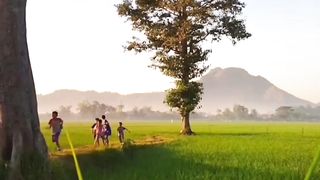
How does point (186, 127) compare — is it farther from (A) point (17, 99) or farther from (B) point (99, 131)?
(A) point (17, 99)

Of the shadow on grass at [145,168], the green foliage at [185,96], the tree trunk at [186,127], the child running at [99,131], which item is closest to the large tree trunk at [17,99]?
the shadow on grass at [145,168]

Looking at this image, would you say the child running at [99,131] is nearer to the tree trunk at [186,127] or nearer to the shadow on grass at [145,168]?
the shadow on grass at [145,168]

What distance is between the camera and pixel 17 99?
10.6 m

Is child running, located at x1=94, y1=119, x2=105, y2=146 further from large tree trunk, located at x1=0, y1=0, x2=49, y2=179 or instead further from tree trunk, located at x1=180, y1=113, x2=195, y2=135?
tree trunk, located at x1=180, y1=113, x2=195, y2=135

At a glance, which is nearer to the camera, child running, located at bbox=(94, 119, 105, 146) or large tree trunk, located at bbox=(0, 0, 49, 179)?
large tree trunk, located at bbox=(0, 0, 49, 179)

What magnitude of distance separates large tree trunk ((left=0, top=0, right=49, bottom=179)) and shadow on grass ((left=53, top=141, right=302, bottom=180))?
956 mm

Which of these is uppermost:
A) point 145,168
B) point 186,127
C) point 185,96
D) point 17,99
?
point 185,96

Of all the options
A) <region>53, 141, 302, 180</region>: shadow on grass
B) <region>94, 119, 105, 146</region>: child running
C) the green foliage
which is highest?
the green foliage

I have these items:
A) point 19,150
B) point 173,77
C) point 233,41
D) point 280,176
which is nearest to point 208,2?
point 233,41

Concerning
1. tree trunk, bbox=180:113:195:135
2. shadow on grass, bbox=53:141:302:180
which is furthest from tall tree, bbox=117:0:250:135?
shadow on grass, bbox=53:141:302:180

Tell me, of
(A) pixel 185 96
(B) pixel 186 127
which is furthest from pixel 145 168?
(B) pixel 186 127

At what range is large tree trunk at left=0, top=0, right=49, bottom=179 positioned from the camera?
10.1 m

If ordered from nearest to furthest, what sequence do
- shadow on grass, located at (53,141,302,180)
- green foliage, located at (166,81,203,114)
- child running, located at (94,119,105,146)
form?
shadow on grass, located at (53,141,302,180) → child running, located at (94,119,105,146) → green foliage, located at (166,81,203,114)

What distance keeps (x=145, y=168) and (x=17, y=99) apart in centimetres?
503
